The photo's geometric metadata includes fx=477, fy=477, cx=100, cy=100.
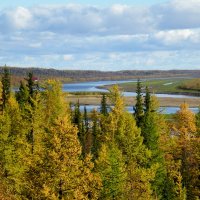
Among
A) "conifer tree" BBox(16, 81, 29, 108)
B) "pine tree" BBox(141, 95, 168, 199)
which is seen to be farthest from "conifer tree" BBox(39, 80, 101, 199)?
"conifer tree" BBox(16, 81, 29, 108)

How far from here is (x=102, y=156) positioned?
55.2m

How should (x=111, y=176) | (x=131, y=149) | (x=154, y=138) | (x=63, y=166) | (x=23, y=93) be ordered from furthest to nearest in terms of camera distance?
(x=23, y=93)
(x=154, y=138)
(x=131, y=149)
(x=111, y=176)
(x=63, y=166)

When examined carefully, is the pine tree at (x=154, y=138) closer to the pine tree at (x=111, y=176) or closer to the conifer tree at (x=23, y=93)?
the pine tree at (x=111, y=176)

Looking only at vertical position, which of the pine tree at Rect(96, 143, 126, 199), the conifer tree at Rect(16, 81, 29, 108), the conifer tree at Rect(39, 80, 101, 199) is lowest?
Answer: the pine tree at Rect(96, 143, 126, 199)

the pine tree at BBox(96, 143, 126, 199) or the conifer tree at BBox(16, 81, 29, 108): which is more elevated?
the conifer tree at BBox(16, 81, 29, 108)

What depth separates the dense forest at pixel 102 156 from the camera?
3850 cm

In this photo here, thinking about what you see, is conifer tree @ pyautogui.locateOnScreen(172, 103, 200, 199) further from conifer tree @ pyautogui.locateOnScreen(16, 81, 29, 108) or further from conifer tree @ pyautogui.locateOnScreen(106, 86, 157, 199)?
conifer tree @ pyautogui.locateOnScreen(16, 81, 29, 108)

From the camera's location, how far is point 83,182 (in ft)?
128

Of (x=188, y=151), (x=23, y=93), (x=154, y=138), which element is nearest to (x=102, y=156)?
(x=154, y=138)

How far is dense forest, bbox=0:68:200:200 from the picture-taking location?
126 ft

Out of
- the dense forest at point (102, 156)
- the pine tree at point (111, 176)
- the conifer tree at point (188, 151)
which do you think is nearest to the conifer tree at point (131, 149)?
the dense forest at point (102, 156)

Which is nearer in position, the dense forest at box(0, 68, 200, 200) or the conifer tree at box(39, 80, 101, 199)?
the conifer tree at box(39, 80, 101, 199)

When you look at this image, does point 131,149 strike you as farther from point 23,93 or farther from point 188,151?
point 23,93

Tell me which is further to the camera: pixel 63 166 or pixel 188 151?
pixel 188 151
